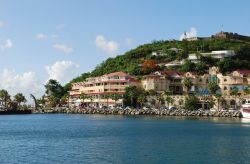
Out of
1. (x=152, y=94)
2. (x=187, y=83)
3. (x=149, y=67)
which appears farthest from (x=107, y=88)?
(x=187, y=83)

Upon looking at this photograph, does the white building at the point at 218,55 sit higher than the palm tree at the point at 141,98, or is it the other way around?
the white building at the point at 218,55

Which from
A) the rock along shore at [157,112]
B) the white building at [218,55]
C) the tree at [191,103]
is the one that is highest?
the white building at [218,55]

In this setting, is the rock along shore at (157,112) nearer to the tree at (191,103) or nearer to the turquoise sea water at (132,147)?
the tree at (191,103)

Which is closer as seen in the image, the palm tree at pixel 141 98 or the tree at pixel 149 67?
the palm tree at pixel 141 98

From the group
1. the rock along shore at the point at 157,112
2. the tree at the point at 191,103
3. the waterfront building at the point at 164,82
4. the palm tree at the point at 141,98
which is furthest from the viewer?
the waterfront building at the point at 164,82

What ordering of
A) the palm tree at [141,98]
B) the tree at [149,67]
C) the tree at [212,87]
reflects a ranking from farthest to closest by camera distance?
the tree at [149,67] < the palm tree at [141,98] < the tree at [212,87]

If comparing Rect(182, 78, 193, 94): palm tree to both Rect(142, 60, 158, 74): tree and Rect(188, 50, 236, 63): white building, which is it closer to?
Rect(142, 60, 158, 74): tree

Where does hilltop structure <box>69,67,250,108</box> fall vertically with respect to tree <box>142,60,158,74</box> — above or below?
below

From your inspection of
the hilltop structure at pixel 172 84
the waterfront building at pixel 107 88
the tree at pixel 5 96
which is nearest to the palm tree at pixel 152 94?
the hilltop structure at pixel 172 84

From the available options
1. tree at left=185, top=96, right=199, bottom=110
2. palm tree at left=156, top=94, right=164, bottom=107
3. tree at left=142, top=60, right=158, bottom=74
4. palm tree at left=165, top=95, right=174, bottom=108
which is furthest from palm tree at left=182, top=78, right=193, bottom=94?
tree at left=142, top=60, right=158, bottom=74

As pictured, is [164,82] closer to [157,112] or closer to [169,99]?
[169,99]

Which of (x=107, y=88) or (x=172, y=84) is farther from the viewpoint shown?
(x=107, y=88)

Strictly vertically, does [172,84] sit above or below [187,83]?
above

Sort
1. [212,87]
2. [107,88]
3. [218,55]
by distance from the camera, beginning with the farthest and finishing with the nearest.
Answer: [218,55], [107,88], [212,87]
